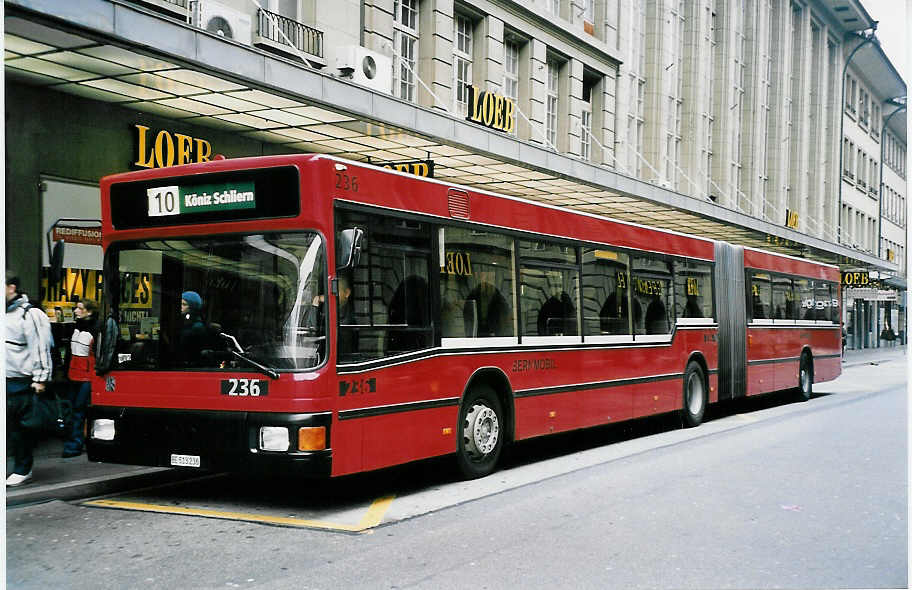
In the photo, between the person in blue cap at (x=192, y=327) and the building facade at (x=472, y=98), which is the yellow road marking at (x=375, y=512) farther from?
the building facade at (x=472, y=98)

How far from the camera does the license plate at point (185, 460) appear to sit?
25.8 feet

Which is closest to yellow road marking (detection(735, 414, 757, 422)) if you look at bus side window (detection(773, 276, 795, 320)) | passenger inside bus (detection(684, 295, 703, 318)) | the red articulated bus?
passenger inside bus (detection(684, 295, 703, 318))

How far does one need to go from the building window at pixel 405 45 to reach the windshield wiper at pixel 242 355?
13.0 metres

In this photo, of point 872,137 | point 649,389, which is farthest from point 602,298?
point 872,137

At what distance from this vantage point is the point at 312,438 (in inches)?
299

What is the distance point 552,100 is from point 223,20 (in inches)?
579

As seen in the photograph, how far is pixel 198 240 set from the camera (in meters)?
8.16

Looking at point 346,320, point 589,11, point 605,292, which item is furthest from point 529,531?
point 589,11

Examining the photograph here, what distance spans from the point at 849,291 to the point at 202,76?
3922cm

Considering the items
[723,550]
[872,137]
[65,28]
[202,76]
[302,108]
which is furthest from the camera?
[872,137]

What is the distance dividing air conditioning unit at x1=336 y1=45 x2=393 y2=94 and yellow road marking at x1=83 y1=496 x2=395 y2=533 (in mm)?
9825

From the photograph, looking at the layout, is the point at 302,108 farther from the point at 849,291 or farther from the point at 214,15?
the point at 849,291

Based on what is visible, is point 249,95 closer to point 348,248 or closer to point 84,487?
point 348,248

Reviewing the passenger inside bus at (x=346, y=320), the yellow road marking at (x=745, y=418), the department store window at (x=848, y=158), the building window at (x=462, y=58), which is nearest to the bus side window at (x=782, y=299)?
the yellow road marking at (x=745, y=418)
